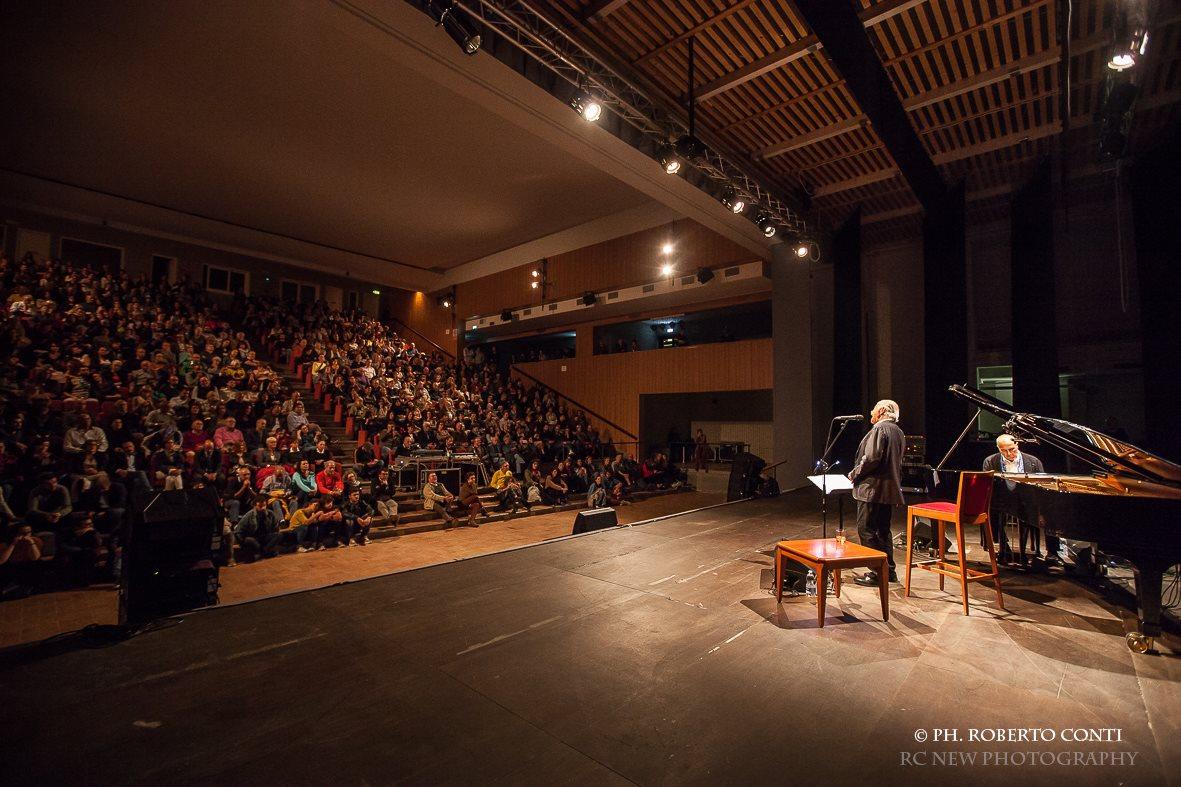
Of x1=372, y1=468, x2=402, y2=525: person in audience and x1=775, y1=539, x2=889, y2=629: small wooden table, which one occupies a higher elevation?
x1=775, y1=539, x2=889, y2=629: small wooden table

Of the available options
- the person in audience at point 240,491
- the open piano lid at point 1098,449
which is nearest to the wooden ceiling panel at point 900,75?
the open piano lid at point 1098,449

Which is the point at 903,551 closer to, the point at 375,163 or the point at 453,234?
the point at 375,163

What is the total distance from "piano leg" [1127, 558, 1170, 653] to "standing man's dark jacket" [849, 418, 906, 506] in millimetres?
1178

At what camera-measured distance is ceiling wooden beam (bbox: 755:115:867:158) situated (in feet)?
20.5

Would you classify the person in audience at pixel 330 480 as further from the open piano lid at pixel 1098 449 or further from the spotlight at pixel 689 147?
the open piano lid at pixel 1098 449

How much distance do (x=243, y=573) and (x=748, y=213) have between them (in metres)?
8.35

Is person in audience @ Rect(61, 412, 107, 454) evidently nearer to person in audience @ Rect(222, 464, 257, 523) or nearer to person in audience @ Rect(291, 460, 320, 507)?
person in audience @ Rect(222, 464, 257, 523)

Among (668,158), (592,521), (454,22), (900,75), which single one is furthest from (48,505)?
(900,75)

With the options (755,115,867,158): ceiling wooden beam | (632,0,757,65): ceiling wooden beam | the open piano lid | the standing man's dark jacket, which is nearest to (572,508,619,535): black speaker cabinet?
the standing man's dark jacket

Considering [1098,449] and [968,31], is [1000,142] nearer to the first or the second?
[968,31]

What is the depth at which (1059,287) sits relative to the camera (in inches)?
312

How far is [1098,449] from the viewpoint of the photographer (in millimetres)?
2863

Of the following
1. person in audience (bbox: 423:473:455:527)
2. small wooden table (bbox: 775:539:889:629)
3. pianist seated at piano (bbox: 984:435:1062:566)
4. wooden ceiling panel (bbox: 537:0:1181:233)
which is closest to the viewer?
small wooden table (bbox: 775:539:889:629)

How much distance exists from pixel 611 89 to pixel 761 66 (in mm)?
1588
